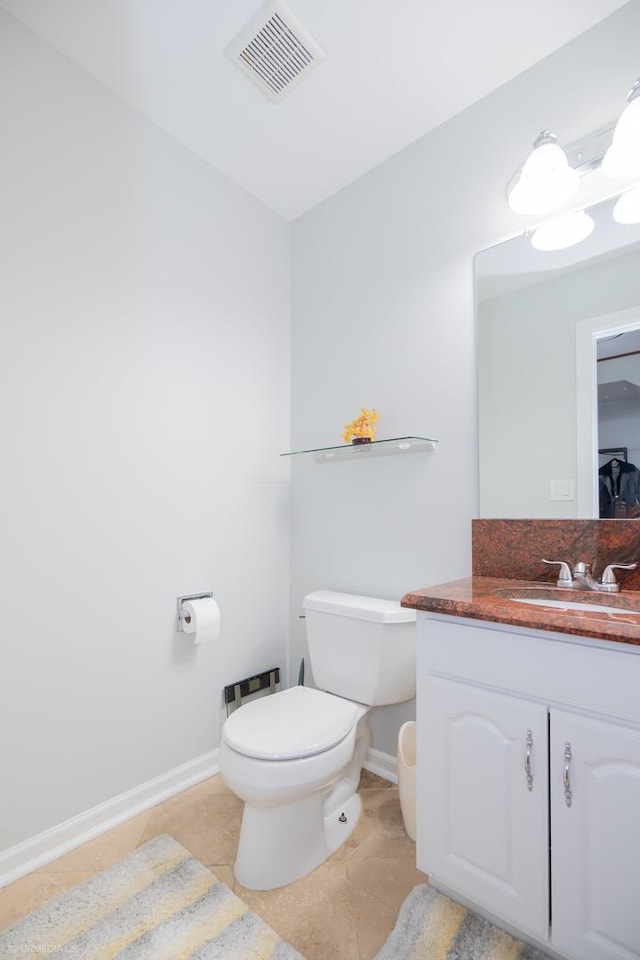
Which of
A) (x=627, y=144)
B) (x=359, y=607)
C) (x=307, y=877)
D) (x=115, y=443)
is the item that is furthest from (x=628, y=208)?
(x=307, y=877)

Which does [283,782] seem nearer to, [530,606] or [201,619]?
[201,619]

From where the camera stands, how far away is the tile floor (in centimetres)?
115

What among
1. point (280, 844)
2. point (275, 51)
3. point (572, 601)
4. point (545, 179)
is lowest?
point (280, 844)

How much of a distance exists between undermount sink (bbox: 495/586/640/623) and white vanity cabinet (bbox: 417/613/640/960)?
0.53 feet

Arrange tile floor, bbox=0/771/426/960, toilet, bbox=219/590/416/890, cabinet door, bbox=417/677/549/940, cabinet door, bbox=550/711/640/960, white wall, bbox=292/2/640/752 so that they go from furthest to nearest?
white wall, bbox=292/2/640/752, toilet, bbox=219/590/416/890, tile floor, bbox=0/771/426/960, cabinet door, bbox=417/677/549/940, cabinet door, bbox=550/711/640/960

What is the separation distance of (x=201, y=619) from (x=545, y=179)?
185 centimetres

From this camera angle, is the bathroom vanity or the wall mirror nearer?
the bathroom vanity

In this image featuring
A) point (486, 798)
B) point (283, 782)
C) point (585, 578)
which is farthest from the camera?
point (585, 578)

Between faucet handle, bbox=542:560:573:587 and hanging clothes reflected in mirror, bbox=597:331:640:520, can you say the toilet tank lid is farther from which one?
hanging clothes reflected in mirror, bbox=597:331:640:520

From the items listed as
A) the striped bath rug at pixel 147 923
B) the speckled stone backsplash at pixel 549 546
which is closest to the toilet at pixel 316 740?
the striped bath rug at pixel 147 923

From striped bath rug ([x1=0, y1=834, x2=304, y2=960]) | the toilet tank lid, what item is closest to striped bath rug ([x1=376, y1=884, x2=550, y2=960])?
striped bath rug ([x1=0, y1=834, x2=304, y2=960])

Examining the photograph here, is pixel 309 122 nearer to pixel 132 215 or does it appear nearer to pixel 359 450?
pixel 132 215

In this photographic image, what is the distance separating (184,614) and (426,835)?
1.05m

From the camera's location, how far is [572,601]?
4.13 ft
